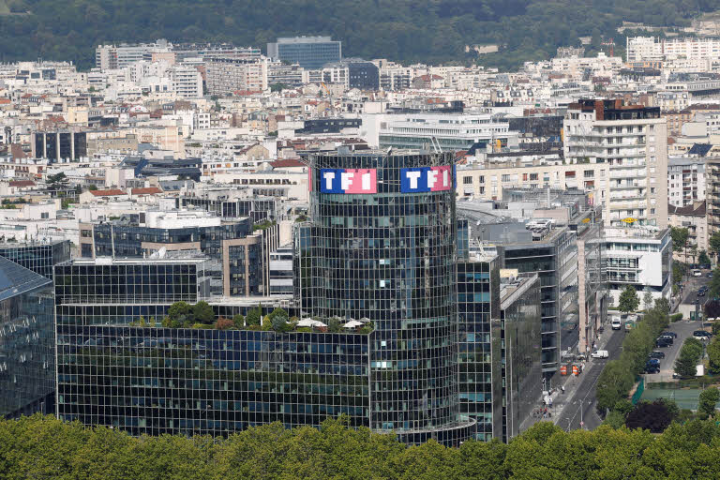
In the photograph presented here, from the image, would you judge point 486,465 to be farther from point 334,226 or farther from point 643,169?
point 643,169

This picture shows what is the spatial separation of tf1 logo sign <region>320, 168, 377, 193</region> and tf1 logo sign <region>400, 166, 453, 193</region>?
5.35 feet

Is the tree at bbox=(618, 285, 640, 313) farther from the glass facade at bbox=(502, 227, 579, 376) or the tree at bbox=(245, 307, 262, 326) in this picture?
the tree at bbox=(245, 307, 262, 326)

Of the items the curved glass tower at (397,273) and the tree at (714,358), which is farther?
the tree at (714,358)

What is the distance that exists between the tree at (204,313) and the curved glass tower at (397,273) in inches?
245

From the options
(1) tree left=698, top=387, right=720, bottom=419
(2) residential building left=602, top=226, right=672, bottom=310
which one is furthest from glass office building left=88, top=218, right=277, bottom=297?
(2) residential building left=602, top=226, right=672, bottom=310

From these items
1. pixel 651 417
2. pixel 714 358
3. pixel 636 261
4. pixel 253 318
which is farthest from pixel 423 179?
pixel 636 261

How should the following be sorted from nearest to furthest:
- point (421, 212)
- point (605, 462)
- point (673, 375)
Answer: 1. point (605, 462)
2. point (421, 212)
3. point (673, 375)

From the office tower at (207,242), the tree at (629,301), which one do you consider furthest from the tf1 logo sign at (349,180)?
the tree at (629,301)

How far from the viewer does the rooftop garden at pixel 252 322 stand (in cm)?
10525

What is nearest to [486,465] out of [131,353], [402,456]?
[402,456]

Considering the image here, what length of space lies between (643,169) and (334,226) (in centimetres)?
9278

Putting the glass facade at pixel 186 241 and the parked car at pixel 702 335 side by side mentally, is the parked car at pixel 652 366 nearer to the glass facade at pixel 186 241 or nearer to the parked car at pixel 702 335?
the parked car at pixel 702 335

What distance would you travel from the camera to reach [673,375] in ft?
474

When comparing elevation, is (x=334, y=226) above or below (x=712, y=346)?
above
